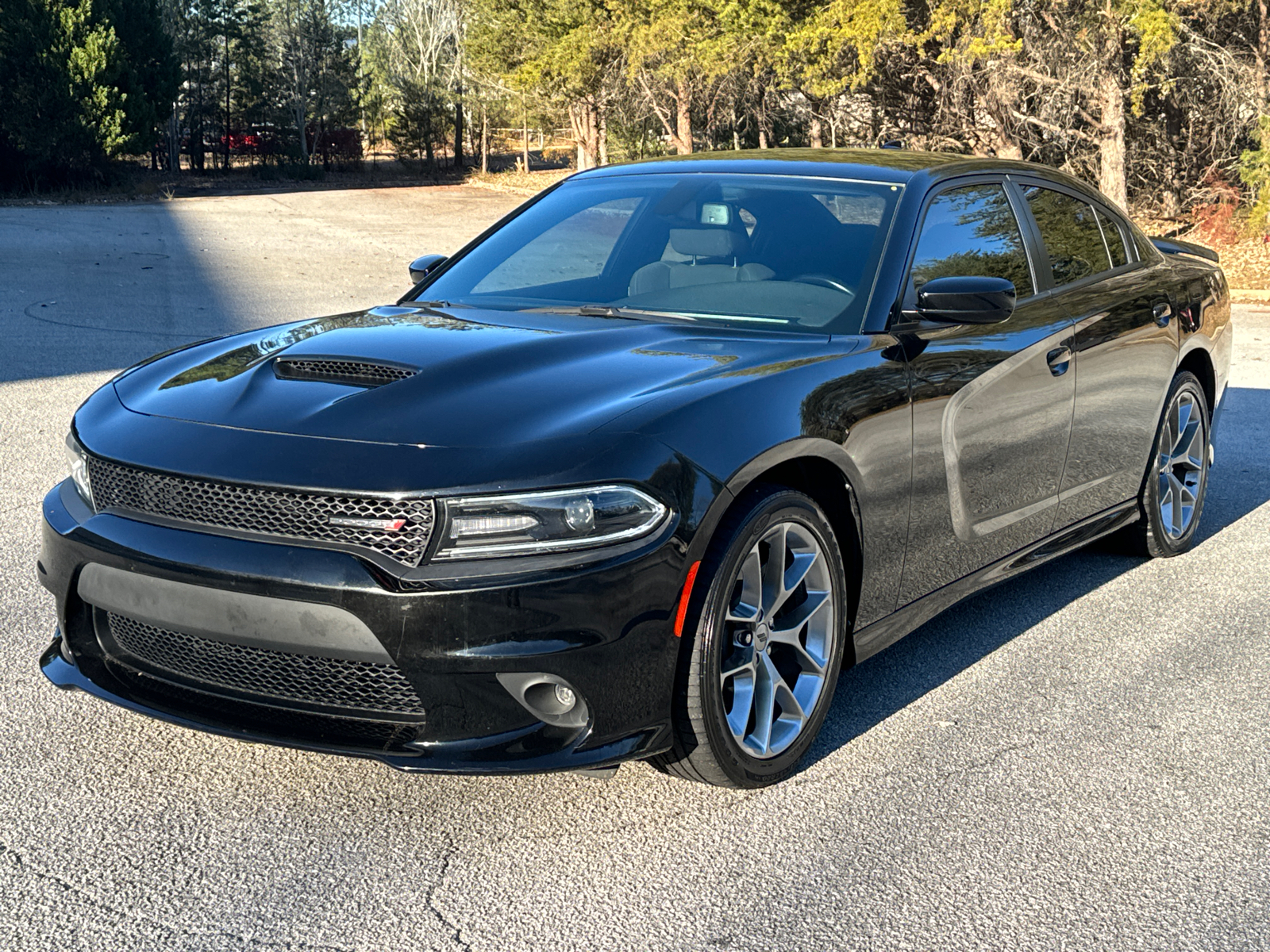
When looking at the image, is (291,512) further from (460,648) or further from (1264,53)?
(1264,53)

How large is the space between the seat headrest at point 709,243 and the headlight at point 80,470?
78.2 inches

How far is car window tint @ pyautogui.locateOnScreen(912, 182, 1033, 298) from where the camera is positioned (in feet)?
14.0

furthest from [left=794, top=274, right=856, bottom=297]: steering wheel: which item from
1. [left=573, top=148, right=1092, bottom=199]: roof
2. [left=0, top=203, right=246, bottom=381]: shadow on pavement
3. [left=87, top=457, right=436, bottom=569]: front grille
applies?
[left=0, top=203, right=246, bottom=381]: shadow on pavement

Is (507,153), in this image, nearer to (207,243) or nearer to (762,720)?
(207,243)

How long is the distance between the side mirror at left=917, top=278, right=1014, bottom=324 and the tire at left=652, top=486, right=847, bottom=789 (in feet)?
2.59

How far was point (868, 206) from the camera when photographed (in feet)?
14.0

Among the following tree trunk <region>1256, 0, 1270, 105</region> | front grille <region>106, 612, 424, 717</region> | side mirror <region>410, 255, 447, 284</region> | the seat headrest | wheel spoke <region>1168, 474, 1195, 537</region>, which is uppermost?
tree trunk <region>1256, 0, 1270, 105</region>

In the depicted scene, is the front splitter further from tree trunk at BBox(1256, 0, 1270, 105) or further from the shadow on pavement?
tree trunk at BBox(1256, 0, 1270, 105)

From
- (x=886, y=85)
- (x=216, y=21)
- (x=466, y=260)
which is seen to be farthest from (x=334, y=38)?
(x=466, y=260)

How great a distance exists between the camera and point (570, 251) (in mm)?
4988

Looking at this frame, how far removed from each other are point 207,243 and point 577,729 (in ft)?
71.2

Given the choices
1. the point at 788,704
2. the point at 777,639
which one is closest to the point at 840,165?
the point at 777,639

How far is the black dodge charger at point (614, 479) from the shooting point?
288 cm

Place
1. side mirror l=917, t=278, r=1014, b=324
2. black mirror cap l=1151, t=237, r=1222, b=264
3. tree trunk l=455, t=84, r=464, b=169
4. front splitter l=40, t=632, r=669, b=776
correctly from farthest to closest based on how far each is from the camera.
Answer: tree trunk l=455, t=84, r=464, b=169 → black mirror cap l=1151, t=237, r=1222, b=264 → side mirror l=917, t=278, r=1014, b=324 → front splitter l=40, t=632, r=669, b=776
